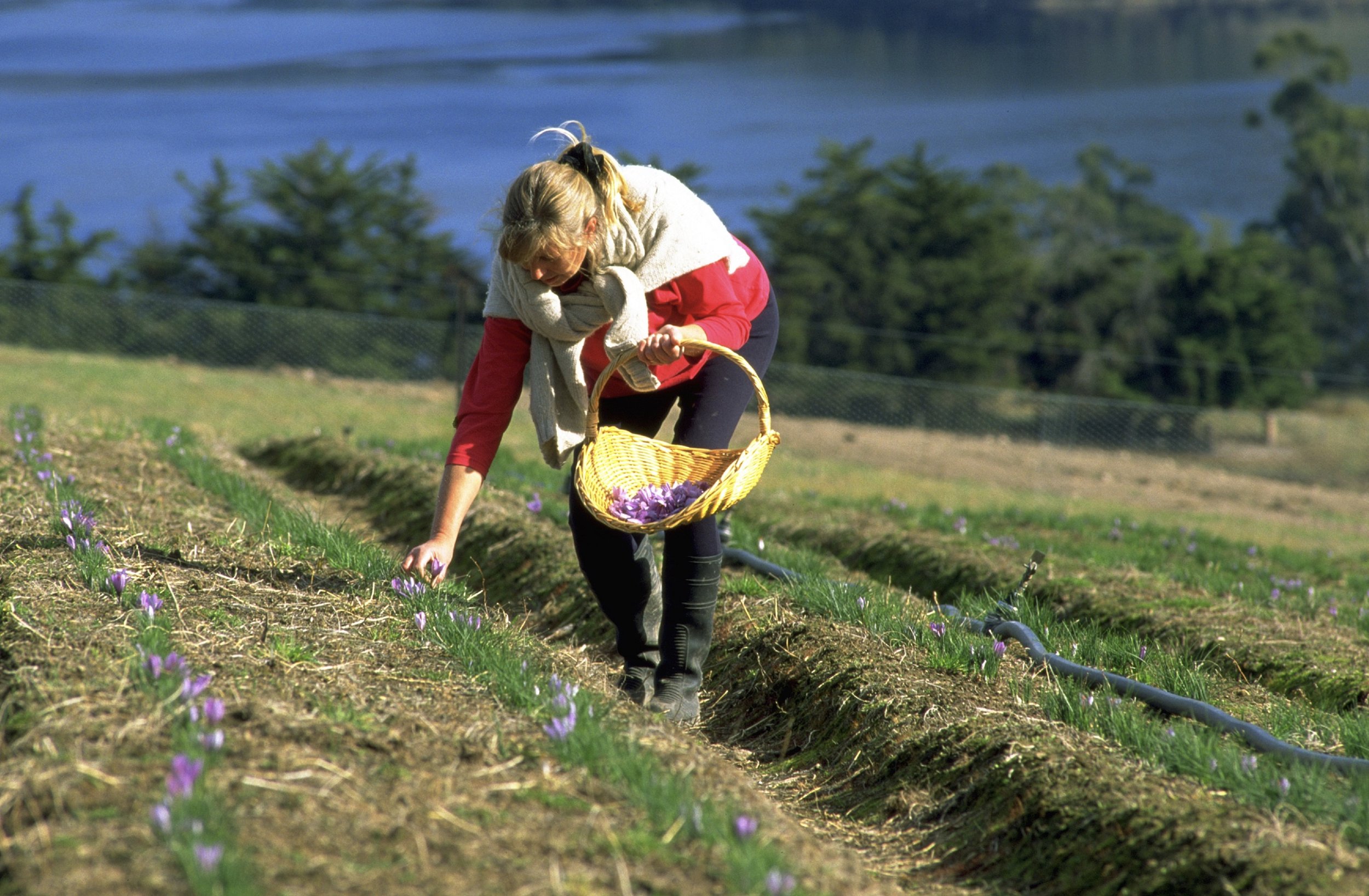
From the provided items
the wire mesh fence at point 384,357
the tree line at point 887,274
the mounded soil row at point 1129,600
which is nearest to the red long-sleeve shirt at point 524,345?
the mounded soil row at point 1129,600

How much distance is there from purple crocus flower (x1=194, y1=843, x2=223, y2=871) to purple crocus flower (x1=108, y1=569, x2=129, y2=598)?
5.98 ft

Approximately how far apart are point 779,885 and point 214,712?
131cm

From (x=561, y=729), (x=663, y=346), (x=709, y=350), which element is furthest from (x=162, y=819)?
(x=709, y=350)

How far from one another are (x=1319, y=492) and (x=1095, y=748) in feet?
59.9

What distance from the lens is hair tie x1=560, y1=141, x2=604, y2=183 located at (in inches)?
143

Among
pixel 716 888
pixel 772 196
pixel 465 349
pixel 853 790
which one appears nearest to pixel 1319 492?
pixel 465 349

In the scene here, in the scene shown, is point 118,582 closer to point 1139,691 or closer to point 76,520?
point 76,520

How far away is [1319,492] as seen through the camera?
771 inches

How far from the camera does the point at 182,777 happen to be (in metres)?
2.48

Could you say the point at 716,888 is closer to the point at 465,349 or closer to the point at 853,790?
the point at 853,790

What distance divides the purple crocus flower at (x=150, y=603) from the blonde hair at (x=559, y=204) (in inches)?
55.1

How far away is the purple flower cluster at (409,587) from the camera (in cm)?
426

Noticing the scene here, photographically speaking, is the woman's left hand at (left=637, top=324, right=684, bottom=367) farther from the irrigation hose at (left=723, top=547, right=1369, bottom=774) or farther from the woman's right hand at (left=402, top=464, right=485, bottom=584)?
the irrigation hose at (left=723, top=547, right=1369, bottom=774)

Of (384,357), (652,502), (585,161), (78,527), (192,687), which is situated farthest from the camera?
(384,357)
